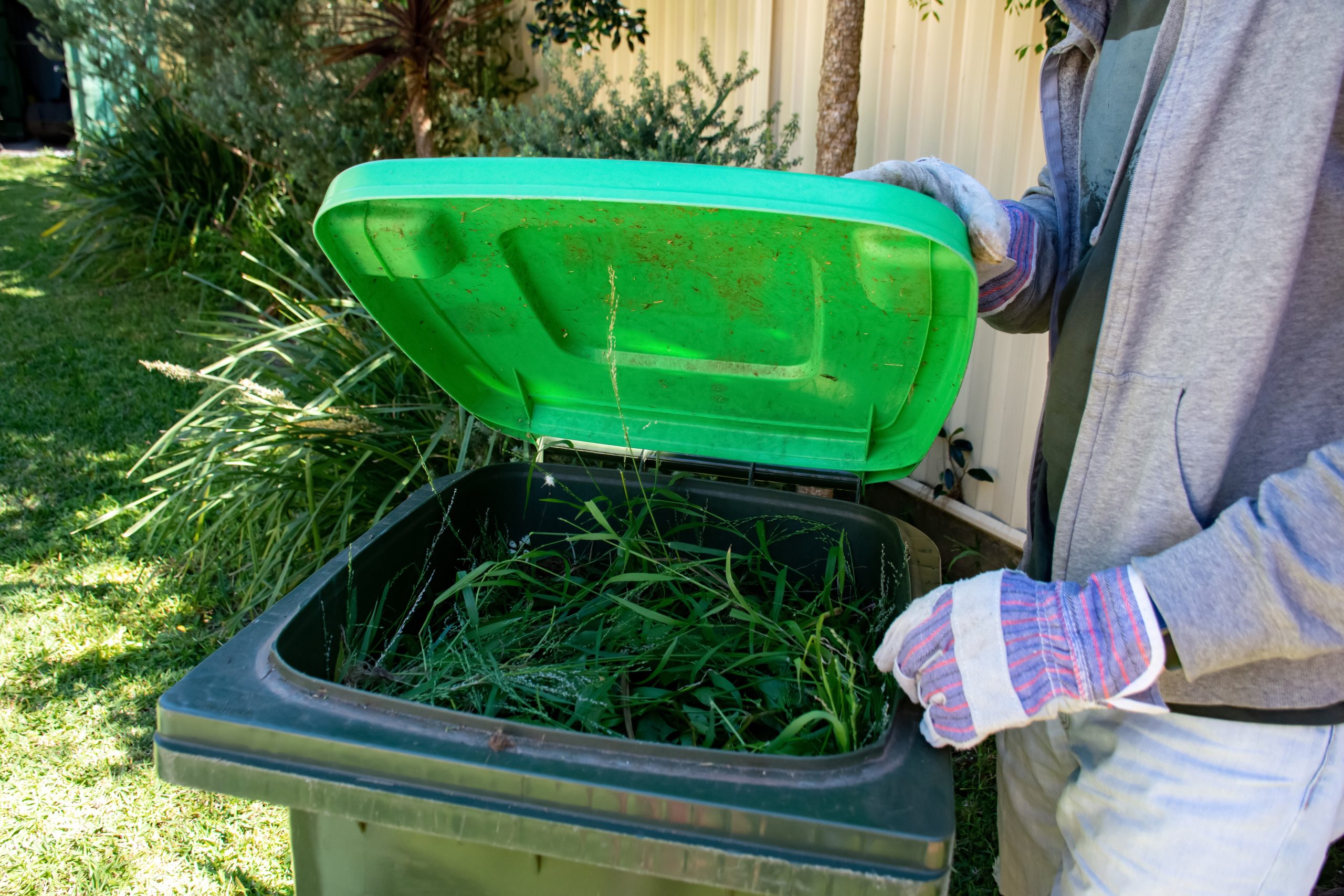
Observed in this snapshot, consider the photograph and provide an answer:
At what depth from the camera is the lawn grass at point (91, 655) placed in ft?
7.03

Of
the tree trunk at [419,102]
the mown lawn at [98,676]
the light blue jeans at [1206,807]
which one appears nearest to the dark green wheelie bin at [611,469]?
the light blue jeans at [1206,807]

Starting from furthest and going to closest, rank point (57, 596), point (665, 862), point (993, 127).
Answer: point (57, 596)
point (993, 127)
point (665, 862)

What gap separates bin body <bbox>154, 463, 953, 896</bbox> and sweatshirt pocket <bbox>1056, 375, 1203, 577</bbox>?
0.32 meters

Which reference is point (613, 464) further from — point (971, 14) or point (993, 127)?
point (971, 14)

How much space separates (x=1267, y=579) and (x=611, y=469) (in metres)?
1.20

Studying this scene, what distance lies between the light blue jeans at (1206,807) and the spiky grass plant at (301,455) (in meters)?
1.93

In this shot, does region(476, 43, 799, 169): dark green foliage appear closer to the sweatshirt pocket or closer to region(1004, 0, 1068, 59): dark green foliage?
region(1004, 0, 1068, 59): dark green foliage

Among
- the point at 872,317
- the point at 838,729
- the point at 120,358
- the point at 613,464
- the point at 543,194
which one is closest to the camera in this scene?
the point at 543,194

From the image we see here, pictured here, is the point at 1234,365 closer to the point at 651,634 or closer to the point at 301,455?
the point at 651,634

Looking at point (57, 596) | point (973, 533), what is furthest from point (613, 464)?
point (57, 596)

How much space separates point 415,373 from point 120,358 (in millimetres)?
3058

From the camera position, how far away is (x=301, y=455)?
294cm

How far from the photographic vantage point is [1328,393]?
40.1 inches

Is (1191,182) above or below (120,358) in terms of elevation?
above
